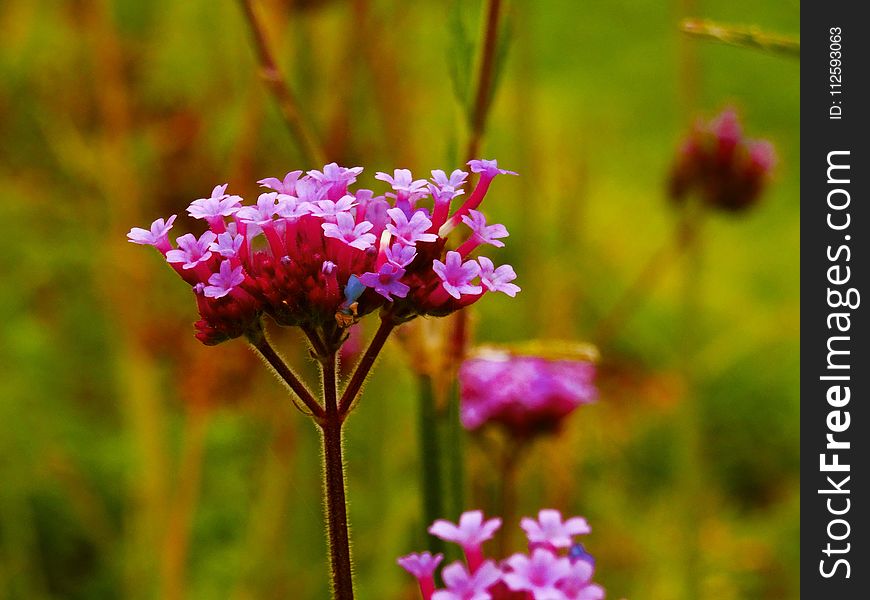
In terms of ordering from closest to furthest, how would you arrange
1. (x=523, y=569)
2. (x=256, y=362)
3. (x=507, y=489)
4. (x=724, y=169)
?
(x=523, y=569)
(x=507, y=489)
(x=724, y=169)
(x=256, y=362)

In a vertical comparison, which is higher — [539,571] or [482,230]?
[482,230]

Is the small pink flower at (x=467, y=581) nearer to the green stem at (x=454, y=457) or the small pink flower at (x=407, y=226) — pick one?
the small pink flower at (x=407, y=226)

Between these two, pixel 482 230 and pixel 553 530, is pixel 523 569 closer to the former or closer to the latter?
pixel 553 530

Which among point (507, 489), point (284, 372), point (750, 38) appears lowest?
point (507, 489)

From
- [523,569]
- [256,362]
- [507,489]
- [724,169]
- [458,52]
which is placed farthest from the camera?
[256,362]

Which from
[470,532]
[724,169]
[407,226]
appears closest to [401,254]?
[407,226]

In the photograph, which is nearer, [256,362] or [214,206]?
[214,206]
